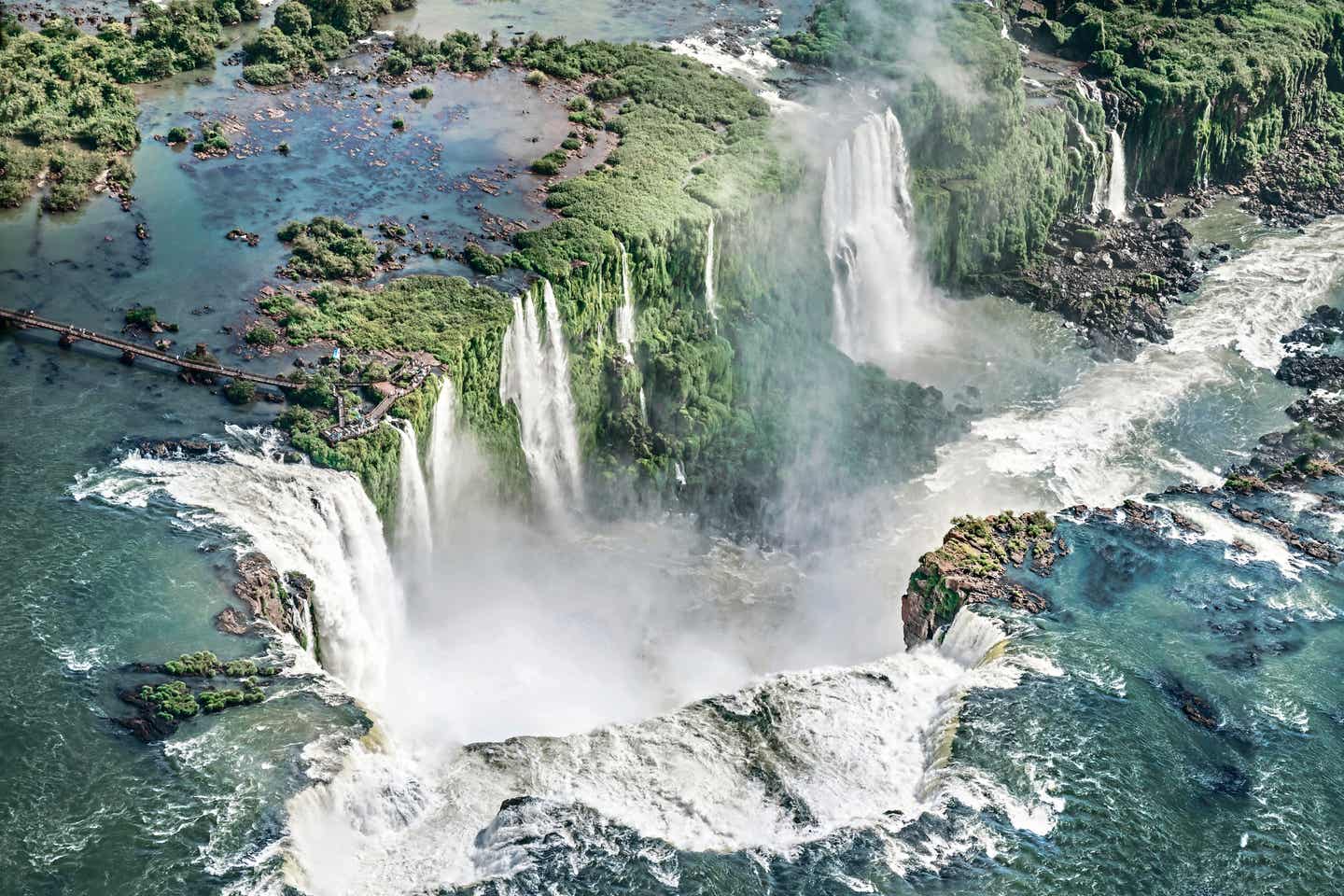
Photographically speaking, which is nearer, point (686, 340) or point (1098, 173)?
point (686, 340)

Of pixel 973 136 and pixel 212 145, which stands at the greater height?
pixel 973 136

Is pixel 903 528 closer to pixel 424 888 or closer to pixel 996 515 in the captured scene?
pixel 996 515

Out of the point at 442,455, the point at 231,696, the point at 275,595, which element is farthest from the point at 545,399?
the point at 231,696

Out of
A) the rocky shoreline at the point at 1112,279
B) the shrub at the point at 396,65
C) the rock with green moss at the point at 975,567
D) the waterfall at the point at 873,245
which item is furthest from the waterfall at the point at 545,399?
the rocky shoreline at the point at 1112,279

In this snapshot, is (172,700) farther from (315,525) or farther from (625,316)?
(625,316)

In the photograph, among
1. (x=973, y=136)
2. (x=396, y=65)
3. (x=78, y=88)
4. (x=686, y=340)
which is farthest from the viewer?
(x=396, y=65)

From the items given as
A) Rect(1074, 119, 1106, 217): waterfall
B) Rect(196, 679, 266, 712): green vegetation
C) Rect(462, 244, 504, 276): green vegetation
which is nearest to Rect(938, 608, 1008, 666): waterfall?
Rect(196, 679, 266, 712): green vegetation

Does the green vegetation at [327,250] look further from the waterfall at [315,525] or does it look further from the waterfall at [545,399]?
the waterfall at [315,525]
